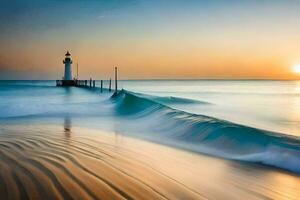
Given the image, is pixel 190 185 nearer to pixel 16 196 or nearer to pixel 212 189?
pixel 212 189

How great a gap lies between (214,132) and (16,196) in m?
6.41

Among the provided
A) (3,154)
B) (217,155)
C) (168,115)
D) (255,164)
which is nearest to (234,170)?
(255,164)

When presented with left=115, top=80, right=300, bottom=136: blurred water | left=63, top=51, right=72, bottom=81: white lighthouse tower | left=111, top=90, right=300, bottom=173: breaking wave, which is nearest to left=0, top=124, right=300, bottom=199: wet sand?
left=111, top=90, right=300, bottom=173: breaking wave

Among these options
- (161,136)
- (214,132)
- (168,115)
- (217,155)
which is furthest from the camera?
(168,115)

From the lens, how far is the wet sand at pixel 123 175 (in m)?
3.35

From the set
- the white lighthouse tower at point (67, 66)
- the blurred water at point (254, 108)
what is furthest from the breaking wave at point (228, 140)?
the white lighthouse tower at point (67, 66)

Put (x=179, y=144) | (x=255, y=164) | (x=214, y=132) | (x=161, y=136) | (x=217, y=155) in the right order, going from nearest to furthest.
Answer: (x=255, y=164) < (x=217, y=155) < (x=179, y=144) < (x=214, y=132) < (x=161, y=136)

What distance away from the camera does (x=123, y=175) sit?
4.05 meters

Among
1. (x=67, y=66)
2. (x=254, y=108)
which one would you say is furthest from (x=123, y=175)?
(x=67, y=66)

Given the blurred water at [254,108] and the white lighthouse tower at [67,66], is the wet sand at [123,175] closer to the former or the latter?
the blurred water at [254,108]

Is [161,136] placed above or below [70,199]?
below

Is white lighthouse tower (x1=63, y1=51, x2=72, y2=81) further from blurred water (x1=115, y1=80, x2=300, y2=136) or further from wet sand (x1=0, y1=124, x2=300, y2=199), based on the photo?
wet sand (x1=0, y1=124, x2=300, y2=199)

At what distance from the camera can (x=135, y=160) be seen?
5.16 meters

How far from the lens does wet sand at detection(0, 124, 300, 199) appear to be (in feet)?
11.0
